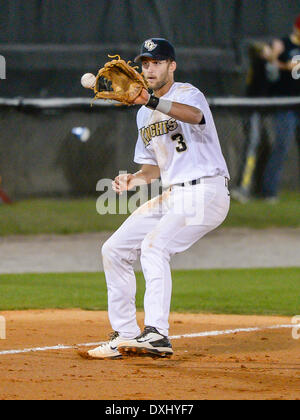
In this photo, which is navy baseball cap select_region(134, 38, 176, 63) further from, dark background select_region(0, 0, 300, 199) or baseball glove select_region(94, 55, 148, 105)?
dark background select_region(0, 0, 300, 199)

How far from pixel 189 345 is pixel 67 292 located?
9.40 ft

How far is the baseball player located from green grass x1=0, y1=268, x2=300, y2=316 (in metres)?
2.35

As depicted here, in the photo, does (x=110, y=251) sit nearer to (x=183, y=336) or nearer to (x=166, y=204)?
(x=166, y=204)

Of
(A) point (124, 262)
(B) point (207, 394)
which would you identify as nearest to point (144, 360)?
(A) point (124, 262)

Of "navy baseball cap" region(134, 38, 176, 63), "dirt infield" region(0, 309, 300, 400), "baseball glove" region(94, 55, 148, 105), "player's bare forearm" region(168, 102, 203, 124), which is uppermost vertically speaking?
"navy baseball cap" region(134, 38, 176, 63)

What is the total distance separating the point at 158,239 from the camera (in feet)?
18.5

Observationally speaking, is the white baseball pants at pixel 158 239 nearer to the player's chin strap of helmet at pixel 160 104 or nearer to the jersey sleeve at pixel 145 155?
the jersey sleeve at pixel 145 155

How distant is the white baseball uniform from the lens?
224 inches

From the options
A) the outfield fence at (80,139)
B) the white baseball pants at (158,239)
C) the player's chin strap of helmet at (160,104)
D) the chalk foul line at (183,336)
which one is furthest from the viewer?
the outfield fence at (80,139)

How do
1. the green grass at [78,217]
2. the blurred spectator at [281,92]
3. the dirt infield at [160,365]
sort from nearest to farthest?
the dirt infield at [160,365] < the green grass at [78,217] < the blurred spectator at [281,92]

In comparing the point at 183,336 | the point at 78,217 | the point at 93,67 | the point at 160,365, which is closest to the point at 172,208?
the point at 160,365

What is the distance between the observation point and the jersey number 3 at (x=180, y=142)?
5.78 metres

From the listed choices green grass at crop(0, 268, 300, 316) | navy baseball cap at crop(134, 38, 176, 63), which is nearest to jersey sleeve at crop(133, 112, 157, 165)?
navy baseball cap at crop(134, 38, 176, 63)

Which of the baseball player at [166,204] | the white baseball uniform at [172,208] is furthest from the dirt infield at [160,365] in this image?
the white baseball uniform at [172,208]
